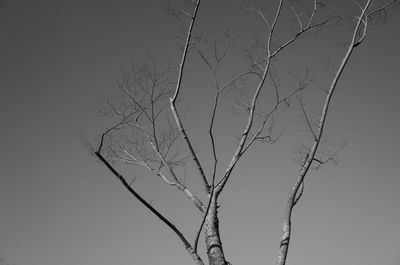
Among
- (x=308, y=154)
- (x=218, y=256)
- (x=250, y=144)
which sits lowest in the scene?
(x=218, y=256)

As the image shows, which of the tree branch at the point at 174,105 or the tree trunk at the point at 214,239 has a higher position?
the tree branch at the point at 174,105

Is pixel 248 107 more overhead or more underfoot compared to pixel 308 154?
more overhead

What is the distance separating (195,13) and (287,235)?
3.07 metres

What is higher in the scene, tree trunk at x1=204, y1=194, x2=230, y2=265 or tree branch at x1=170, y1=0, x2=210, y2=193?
tree branch at x1=170, y1=0, x2=210, y2=193

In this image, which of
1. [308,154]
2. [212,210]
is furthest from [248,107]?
[212,210]

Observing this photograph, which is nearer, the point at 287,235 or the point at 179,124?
the point at 287,235

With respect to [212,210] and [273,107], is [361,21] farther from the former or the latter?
[212,210]

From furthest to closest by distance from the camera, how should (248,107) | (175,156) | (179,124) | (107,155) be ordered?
(107,155) < (175,156) < (248,107) < (179,124)

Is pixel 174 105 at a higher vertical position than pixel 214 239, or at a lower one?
higher

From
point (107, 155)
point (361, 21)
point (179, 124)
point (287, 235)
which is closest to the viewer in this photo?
point (287, 235)

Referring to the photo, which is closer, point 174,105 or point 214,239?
point 214,239

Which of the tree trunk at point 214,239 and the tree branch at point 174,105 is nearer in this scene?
the tree trunk at point 214,239

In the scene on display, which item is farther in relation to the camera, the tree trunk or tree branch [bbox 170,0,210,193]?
tree branch [bbox 170,0,210,193]

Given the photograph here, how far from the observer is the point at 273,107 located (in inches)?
215
